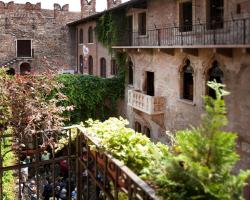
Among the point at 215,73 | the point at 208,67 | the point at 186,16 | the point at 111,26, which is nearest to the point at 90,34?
the point at 111,26

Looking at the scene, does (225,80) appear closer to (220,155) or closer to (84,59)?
(220,155)

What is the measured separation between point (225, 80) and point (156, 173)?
35.6ft

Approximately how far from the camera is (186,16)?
16.5 m

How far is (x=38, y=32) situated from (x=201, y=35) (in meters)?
22.1

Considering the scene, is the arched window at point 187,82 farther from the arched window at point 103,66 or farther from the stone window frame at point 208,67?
the arched window at point 103,66

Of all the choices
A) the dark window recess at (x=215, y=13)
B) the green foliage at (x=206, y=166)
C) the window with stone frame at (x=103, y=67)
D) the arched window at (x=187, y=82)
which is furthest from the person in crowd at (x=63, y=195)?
the window with stone frame at (x=103, y=67)

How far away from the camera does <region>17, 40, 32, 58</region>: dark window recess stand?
1328 inches

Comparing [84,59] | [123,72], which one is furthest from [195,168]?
[84,59]

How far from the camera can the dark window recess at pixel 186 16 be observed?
16098 mm

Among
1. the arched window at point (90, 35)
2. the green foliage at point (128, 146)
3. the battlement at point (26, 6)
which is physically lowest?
the green foliage at point (128, 146)

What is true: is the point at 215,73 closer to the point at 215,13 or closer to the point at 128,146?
the point at 215,13

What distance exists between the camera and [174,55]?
1697 cm

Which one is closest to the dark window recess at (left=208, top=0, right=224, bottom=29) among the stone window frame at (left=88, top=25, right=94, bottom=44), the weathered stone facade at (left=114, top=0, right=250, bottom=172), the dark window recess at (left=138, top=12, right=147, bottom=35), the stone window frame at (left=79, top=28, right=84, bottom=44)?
the weathered stone facade at (left=114, top=0, right=250, bottom=172)

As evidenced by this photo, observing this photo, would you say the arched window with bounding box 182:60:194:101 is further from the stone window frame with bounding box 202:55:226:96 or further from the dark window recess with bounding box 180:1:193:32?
the dark window recess with bounding box 180:1:193:32
